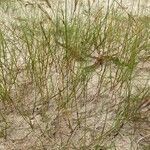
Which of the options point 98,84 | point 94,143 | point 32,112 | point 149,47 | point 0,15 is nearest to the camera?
point 94,143

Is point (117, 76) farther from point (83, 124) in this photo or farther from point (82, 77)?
point (83, 124)

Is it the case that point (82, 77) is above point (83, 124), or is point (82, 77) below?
above

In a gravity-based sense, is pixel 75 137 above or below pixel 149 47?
below

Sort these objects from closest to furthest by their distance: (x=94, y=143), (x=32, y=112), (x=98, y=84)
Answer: (x=94, y=143)
(x=32, y=112)
(x=98, y=84)

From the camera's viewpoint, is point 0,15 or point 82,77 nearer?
point 82,77

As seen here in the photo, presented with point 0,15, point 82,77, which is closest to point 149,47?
point 82,77

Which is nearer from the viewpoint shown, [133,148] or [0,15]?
[133,148]

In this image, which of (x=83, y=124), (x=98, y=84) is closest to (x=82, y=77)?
(x=98, y=84)

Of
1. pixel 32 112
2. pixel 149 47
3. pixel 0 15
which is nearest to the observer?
pixel 32 112

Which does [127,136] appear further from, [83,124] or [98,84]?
[98,84]
